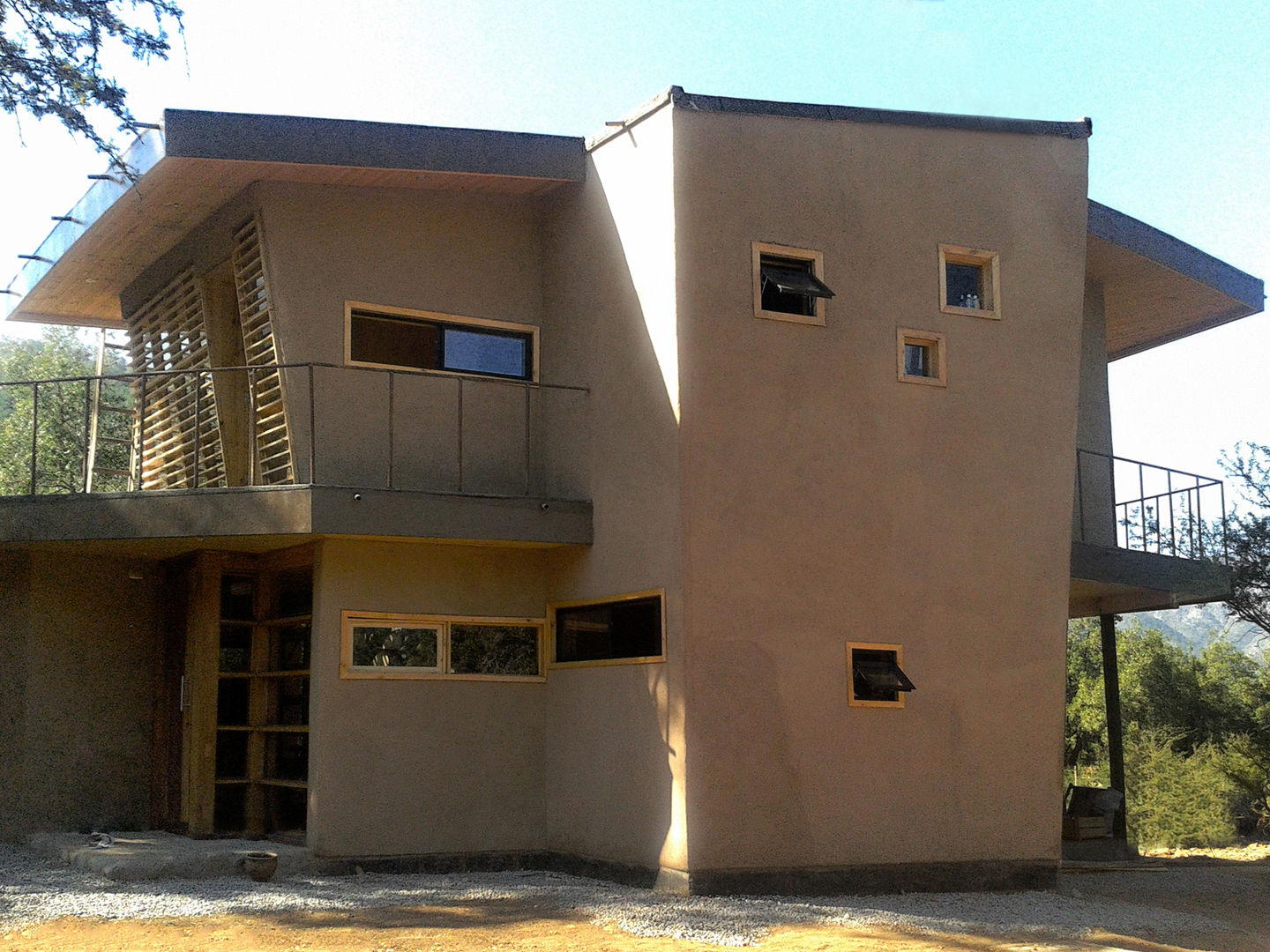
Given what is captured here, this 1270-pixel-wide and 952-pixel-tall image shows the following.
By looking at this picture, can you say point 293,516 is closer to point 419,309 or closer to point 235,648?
point 419,309

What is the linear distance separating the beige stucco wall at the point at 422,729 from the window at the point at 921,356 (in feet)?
12.3

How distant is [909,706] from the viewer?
35.6 feet

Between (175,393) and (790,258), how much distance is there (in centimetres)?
688

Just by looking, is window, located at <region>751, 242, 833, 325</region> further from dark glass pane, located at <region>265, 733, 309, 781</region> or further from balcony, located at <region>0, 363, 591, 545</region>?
dark glass pane, located at <region>265, 733, 309, 781</region>

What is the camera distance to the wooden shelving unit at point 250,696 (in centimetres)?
1231

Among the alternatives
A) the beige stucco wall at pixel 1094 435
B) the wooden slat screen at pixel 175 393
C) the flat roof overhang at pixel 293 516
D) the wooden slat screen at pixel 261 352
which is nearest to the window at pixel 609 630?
the flat roof overhang at pixel 293 516

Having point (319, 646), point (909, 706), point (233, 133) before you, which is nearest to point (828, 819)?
point (909, 706)

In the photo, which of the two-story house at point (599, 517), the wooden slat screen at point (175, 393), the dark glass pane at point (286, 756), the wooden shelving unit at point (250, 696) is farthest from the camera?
the wooden slat screen at point (175, 393)

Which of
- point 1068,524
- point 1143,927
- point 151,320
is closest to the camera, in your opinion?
point 1143,927

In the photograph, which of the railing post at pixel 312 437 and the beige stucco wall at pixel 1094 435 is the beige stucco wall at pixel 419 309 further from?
the beige stucco wall at pixel 1094 435

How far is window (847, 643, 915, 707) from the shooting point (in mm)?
10672

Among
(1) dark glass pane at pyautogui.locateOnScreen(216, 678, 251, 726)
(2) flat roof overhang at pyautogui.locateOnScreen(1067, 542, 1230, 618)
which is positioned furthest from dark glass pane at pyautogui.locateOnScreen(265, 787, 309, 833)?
(2) flat roof overhang at pyautogui.locateOnScreen(1067, 542, 1230, 618)

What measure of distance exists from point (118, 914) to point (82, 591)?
16.1 feet

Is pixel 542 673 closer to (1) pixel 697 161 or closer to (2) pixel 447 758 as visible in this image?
(2) pixel 447 758
